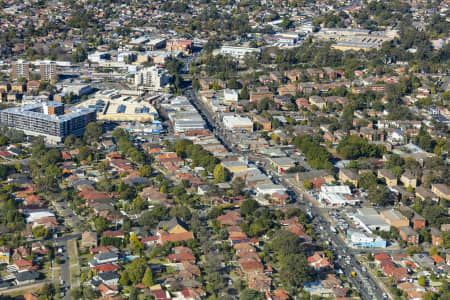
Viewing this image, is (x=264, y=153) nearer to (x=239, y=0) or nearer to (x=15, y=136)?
(x=15, y=136)

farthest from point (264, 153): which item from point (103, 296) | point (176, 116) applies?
point (103, 296)

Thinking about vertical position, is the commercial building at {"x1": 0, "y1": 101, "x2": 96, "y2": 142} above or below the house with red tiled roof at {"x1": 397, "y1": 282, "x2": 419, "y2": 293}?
above

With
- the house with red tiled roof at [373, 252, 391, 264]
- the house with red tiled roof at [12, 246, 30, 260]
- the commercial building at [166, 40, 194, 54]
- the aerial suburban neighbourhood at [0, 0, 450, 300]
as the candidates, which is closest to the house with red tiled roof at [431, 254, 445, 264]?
the aerial suburban neighbourhood at [0, 0, 450, 300]

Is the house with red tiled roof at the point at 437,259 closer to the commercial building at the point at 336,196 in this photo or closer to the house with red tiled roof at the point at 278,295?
the commercial building at the point at 336,196

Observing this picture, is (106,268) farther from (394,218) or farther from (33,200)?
(394,218)

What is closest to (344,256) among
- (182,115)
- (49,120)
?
(182,115)

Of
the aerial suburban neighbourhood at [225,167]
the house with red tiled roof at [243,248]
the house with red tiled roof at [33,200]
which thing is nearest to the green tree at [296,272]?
the aerial suburban neighbourhood at [225,167]

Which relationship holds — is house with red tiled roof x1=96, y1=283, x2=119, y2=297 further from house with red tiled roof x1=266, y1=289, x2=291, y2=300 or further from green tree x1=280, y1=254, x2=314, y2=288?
green tree x1=280, y1=254, x2=314, y2=288
